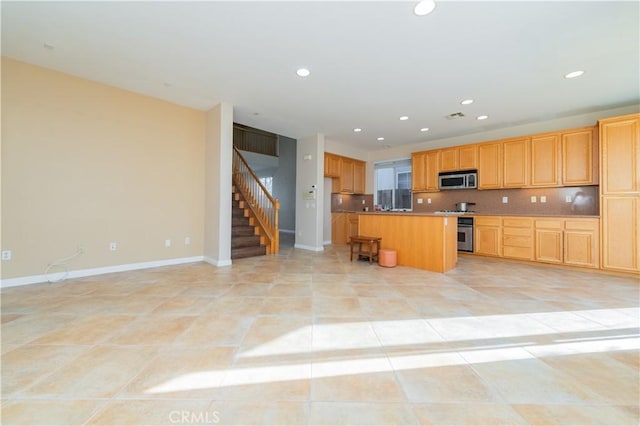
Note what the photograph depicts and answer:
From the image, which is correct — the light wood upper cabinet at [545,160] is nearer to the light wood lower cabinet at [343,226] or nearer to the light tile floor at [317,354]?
the light tile floor at [317,354]

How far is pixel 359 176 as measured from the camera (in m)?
7.84

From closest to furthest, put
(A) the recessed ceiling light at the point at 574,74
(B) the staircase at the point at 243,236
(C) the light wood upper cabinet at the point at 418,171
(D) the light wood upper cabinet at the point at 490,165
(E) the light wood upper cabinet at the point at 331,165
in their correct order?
(A) the recessed ceiling light at the point at 574,74
(B) the staircase at the point at 243,236
(D) the light wood upper cabinet at the point at 490,165
(C) the light wood upper cabinet at the point at 418,171
(E) the light wood upper cabinet at the point at 331,165

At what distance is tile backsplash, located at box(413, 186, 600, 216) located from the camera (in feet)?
15.6

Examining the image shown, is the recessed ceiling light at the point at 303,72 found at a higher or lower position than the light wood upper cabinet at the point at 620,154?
higher

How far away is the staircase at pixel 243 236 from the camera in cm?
535

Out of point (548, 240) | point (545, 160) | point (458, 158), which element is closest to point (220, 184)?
point (458, 158)

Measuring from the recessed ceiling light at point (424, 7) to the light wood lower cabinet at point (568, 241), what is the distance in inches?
179

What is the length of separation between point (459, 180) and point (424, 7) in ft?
15.1

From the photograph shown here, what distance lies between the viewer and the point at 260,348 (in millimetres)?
1855

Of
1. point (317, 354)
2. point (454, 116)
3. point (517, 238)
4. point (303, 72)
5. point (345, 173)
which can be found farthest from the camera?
point (345, 173)

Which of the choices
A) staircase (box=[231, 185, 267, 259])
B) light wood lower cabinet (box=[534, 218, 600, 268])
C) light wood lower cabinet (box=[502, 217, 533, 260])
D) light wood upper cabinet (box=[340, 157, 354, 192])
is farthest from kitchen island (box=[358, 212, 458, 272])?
staircase (box=[231, 185, 267, 259])

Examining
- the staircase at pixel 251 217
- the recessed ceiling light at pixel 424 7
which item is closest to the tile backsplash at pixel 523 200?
the staircase at pixel 251 217

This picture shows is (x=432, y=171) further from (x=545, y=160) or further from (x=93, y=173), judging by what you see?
(x=93, y=173)

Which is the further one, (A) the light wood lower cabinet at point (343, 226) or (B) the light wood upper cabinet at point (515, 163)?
(A) the light wood lower cabinet at point (343, 226)
